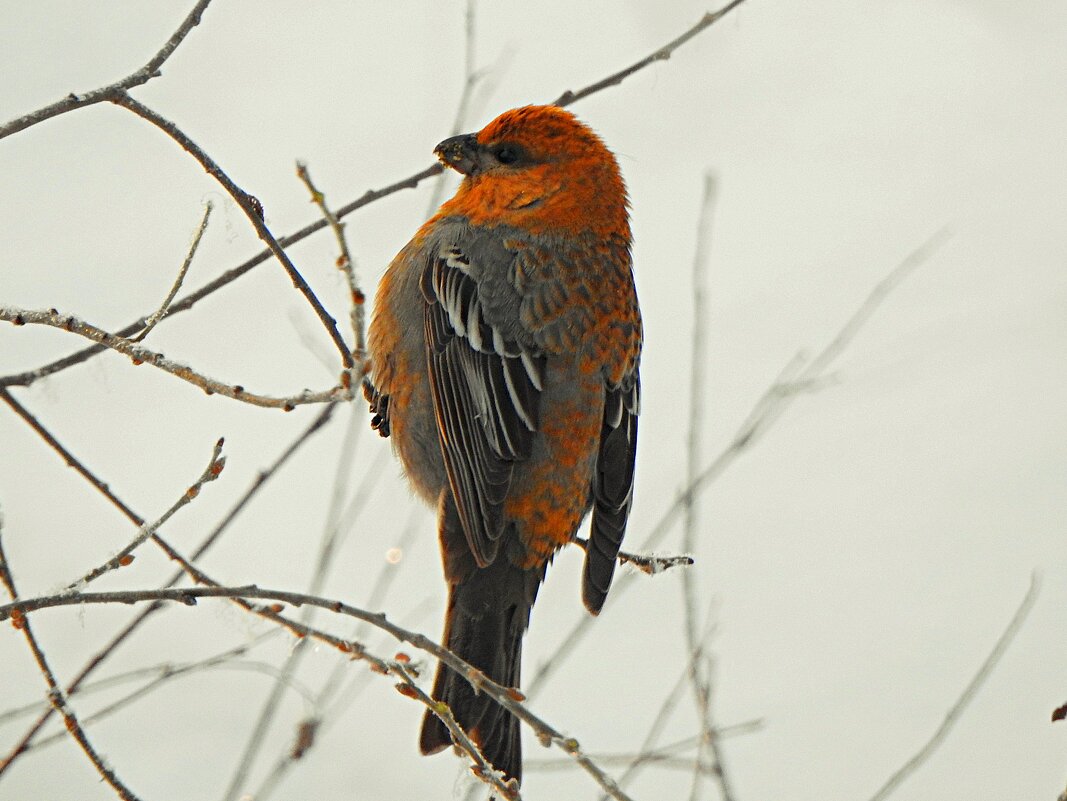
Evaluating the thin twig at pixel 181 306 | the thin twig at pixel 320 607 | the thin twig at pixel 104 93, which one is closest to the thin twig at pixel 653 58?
the thin twig at pixel 181 306

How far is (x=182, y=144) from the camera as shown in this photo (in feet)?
7.43

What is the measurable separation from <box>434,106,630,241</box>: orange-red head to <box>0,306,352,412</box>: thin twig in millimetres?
2306

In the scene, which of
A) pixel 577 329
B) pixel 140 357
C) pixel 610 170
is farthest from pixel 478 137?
pixel 140 357

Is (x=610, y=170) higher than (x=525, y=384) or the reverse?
higher

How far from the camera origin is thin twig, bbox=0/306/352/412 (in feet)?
6.68

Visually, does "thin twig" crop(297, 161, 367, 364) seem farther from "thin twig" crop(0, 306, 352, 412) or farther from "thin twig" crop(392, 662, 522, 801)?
"thin twig" crop(392, 662, 522, 801)

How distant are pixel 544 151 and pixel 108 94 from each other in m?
2.30

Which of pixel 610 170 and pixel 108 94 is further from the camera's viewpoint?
pixel 610 170

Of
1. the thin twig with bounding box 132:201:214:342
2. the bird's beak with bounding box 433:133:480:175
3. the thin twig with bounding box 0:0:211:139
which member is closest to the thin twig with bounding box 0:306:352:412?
the thin twig with bounding box 132:201:214:342

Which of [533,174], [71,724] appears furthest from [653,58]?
[71,724]

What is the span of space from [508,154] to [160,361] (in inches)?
98.2

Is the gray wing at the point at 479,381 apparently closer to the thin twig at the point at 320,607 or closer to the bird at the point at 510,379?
the bird at the point at 510,379

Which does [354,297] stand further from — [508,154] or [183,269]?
[508,154]

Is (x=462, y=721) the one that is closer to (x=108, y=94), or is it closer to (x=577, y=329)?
(x=577, y=329)
